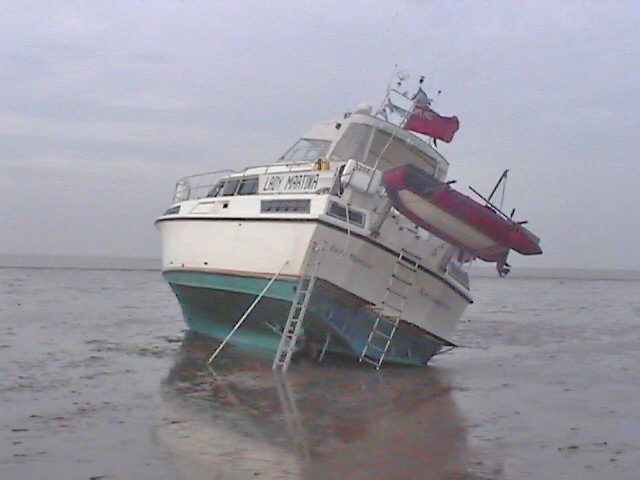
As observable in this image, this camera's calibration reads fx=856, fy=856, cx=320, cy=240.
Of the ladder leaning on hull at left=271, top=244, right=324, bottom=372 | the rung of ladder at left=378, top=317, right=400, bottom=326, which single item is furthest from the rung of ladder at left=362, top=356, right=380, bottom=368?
the ladder leaning on hull at left=271, top=244, right=324, bottom=372

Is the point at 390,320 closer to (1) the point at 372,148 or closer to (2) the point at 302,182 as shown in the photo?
(2) the point at 302,182

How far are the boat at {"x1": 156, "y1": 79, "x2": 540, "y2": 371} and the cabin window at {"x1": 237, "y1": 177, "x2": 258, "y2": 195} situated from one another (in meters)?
0.03

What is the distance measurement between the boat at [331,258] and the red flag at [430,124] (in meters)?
0.90

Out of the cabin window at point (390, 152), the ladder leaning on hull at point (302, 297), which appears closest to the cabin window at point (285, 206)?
the ladder leaning on hull at point (302, 297)

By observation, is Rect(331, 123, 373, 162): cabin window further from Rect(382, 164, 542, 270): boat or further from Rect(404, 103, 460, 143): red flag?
Rect(382, 164, 542, 270): boat

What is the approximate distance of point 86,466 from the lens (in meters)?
7.27

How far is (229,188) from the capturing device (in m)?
16.1

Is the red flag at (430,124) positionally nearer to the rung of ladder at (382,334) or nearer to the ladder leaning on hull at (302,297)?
the rung of ladder at (382,334)

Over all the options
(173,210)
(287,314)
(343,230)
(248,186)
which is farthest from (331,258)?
(173,210)

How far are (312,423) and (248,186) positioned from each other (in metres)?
6.83

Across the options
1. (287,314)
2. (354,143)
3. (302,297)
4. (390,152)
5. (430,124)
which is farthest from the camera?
(430,124)

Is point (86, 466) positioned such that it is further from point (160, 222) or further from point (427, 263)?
point (160, 222)

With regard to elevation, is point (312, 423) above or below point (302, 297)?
below

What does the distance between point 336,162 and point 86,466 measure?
7810mm
